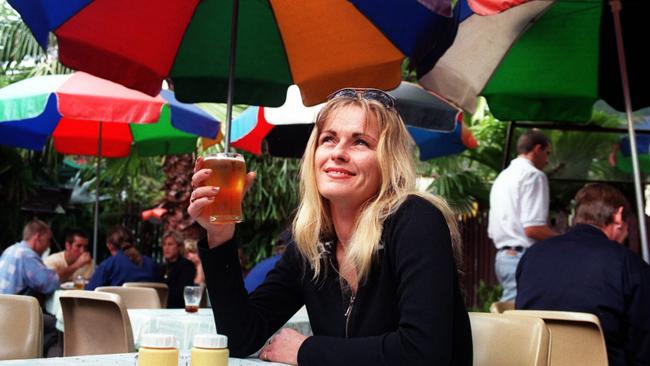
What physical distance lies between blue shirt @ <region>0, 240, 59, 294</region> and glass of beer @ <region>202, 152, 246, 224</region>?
5.41 meters

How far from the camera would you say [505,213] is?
252 inches

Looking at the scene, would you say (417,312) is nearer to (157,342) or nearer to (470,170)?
(157,342)

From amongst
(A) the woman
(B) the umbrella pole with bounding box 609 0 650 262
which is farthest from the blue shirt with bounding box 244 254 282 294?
(A) the woman

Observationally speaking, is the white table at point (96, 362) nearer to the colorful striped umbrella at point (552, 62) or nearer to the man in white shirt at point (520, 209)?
the colorful striped umbrella at point (552, 62)

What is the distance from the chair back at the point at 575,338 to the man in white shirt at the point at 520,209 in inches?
102

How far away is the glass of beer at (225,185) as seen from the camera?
7.36ft

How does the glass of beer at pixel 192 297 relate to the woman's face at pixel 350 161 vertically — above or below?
below

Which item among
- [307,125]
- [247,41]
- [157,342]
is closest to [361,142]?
[157,342]

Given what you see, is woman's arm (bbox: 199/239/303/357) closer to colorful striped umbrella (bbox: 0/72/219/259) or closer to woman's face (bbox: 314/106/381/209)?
woman's face (bbox: 314/106/381/209)

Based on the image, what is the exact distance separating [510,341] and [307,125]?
17.2 ft

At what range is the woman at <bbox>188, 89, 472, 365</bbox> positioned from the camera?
1.94m

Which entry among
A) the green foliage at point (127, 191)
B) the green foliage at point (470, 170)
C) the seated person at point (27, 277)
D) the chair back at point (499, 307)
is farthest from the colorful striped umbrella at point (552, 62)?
the green foliage at point (127, 191)

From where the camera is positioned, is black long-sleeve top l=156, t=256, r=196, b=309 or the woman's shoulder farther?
black long-sleeve top l=156, t=256, r=196, b=309

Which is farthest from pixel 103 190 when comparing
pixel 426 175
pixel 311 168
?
pixel 311 168
